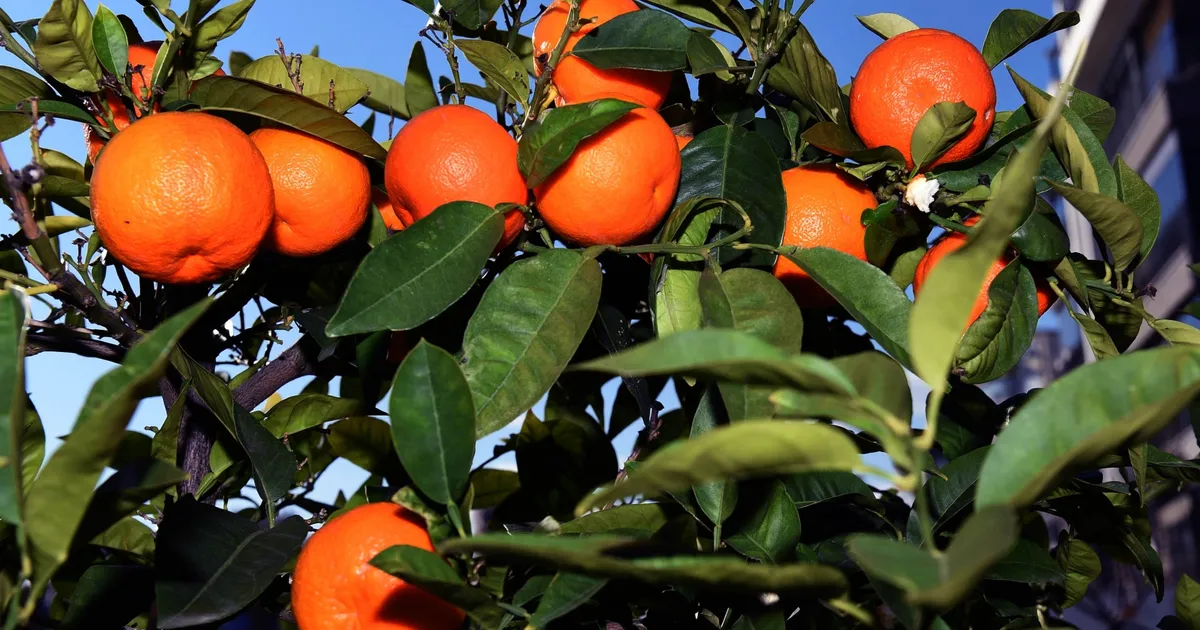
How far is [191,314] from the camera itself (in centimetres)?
33

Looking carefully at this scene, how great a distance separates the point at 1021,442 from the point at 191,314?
32cm

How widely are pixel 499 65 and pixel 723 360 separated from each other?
0.43 m

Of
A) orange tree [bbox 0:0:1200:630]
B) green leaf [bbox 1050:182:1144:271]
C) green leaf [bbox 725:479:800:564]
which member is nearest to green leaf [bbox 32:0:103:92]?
orange tree [bbox 0:0:1200:630]

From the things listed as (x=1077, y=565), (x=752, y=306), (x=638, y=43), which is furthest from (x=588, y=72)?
(x=1077, y=565)

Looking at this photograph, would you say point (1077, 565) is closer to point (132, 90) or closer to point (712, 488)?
point (712, 488)

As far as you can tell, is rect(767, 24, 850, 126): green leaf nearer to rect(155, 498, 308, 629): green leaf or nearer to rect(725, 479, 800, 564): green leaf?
rect(725, 479, 800, 564): green leaf

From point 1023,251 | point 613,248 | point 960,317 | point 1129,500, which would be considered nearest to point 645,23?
point 613,248

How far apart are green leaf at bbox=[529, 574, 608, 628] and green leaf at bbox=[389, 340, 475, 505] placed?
0.08 metres

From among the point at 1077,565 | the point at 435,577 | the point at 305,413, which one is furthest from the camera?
the point at 1077,565

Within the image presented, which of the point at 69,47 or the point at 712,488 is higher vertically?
the point at 69,47

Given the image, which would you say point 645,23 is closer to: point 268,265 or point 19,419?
point 268,265

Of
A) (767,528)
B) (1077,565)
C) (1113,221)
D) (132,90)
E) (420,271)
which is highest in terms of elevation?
(132,90)

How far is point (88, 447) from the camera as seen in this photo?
13.6 inches

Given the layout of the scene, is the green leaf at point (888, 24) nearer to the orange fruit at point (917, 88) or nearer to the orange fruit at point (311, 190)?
the orange fruit at point (917, 88)
